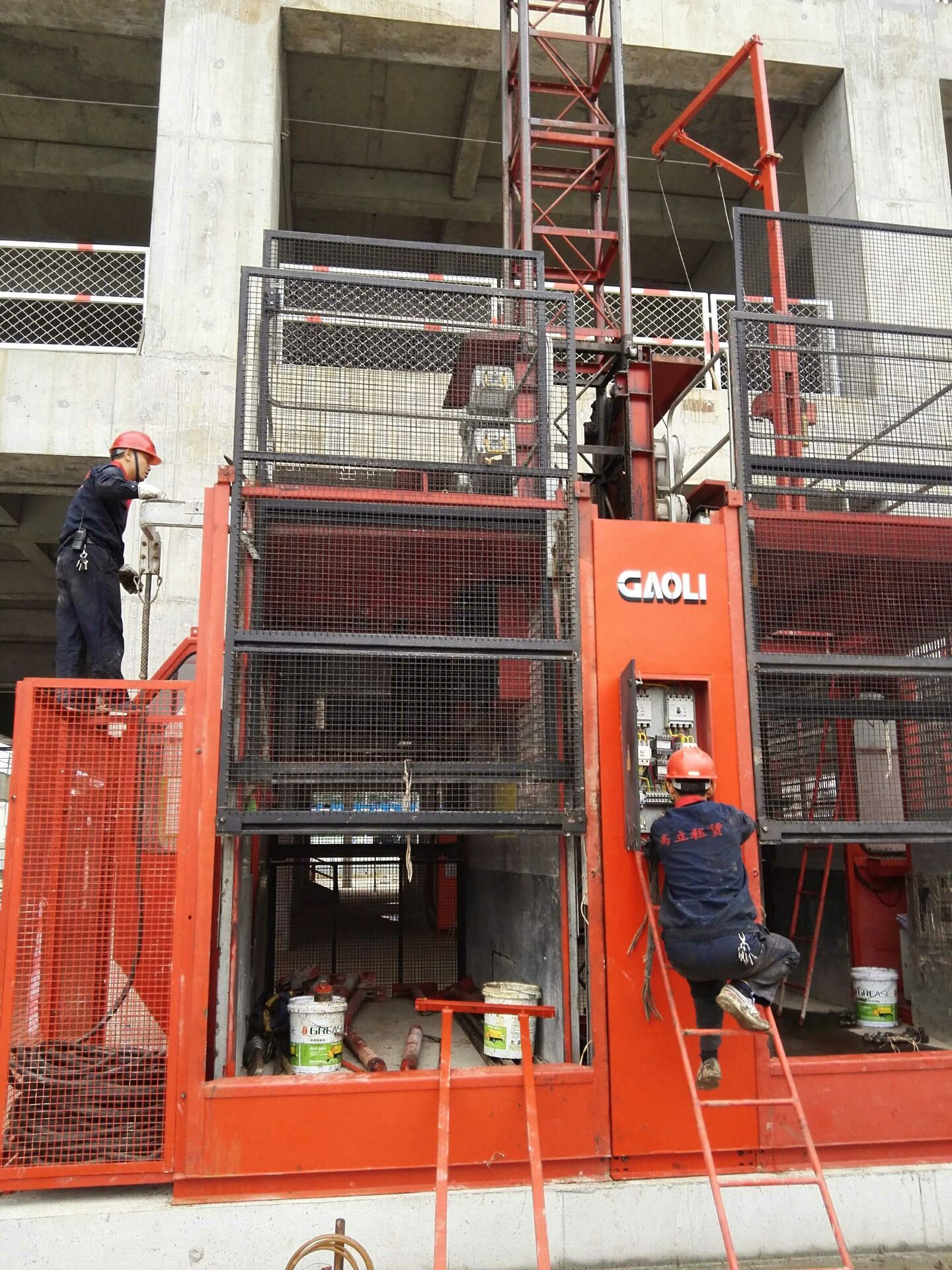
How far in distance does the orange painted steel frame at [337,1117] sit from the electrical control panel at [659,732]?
2.71 feet

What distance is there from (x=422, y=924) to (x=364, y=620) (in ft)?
13.2

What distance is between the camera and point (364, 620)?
18.5 ft

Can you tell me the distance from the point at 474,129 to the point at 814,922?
12492 mm

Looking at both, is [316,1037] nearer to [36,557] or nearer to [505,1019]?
[505,1019]

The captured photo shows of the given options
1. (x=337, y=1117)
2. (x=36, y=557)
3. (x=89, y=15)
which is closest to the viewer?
(x=337, y=1117)

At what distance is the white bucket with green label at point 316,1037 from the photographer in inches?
202

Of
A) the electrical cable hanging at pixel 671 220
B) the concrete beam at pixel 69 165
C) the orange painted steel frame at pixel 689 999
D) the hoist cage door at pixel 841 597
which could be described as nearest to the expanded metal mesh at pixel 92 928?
the orange painted steel frame at pixel 689 999

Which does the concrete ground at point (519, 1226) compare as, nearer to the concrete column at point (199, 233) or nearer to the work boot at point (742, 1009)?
the work boot at point (742, 1009)

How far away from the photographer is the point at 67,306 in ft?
48.4

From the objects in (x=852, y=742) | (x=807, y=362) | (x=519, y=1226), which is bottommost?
(x=519, y=1226)

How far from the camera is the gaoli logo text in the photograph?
5336 millimetres

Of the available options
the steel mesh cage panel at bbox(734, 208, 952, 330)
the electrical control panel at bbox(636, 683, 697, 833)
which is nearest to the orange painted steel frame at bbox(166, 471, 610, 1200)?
the electrical control panel at bbox(636, 683, 697, 833)

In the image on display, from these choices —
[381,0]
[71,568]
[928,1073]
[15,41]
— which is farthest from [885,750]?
[15,41]

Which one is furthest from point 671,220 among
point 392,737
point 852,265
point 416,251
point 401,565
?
point 392,737
